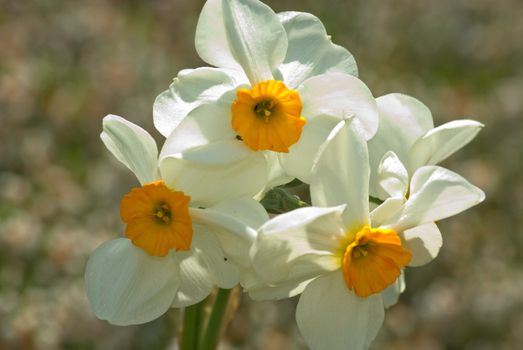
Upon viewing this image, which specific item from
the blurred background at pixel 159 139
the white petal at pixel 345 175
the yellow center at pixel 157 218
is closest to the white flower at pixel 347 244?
the white petal at pixel 345 175

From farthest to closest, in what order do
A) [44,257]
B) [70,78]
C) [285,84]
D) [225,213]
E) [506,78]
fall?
[506,78] < [70,78] < [44,257] < [285,84] < [225,213]

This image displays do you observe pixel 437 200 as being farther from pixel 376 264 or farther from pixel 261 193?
pixel 261 193

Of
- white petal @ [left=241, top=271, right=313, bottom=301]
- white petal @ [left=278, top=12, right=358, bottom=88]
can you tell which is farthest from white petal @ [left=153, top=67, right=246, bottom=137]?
white petal @ [left=241, top=271, right=313, bottom=301]

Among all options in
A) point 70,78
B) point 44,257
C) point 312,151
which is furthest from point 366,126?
point 70,78

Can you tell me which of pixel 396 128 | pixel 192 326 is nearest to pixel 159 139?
pixel 192 326

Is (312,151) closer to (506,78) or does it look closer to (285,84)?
(285,84)

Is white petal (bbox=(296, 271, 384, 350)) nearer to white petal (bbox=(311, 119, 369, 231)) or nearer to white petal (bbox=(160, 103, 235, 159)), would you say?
white petal (bbox=(311, 119, 369, 231))
